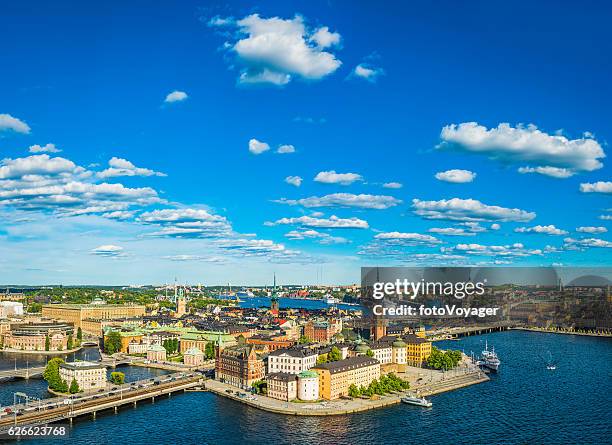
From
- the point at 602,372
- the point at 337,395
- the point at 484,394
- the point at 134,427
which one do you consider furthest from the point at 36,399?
the point at 602,372

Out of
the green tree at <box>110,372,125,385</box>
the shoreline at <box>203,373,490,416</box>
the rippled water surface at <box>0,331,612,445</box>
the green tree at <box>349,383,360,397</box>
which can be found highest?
the green tree at <box>110,372,125,385</box>

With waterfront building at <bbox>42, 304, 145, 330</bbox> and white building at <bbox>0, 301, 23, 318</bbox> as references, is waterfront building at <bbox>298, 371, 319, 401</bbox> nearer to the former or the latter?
waterfront building at <bbox>42, 304, 145, 330</bbox>

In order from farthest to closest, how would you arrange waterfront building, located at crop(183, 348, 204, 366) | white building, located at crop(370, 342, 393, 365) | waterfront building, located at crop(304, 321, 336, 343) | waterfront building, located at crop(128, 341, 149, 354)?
waterfront building, located at crop(304, 321, 336, 343) → waterfront building, located at crop(128, 341, 149, 354) → waterfront building, located at crop(183, 348, 204, 366) → white building, located at crop(370, 342, 393, 365)

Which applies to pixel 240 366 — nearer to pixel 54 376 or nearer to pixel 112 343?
pixel 54 376

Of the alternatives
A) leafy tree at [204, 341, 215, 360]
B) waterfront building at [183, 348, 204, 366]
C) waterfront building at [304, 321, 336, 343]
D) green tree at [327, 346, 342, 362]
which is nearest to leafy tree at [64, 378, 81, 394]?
waterfront building at [183, 348, 204, 366]

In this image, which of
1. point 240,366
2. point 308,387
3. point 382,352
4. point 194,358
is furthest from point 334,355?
point 194,358

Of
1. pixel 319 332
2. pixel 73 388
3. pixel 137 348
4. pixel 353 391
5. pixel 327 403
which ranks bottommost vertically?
pixel 327 403
